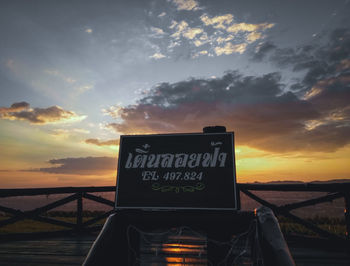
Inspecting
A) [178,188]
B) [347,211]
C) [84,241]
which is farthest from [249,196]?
[84,241]

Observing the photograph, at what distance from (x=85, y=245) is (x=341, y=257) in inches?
226

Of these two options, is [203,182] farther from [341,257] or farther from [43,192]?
[43,192]

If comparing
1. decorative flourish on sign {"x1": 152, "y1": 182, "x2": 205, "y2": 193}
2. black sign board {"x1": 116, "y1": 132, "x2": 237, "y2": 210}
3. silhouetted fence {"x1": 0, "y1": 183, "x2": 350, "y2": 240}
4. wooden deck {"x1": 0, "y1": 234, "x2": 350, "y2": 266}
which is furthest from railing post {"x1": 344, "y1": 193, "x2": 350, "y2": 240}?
decorative flourish on sign {"x1": 152, "y1": 182, "x2": 205, "y2": 193}

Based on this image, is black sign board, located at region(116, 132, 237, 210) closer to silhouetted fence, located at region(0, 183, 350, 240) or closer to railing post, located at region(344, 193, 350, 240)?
silhouetted fence, located at region(0, 183, 350, 240)

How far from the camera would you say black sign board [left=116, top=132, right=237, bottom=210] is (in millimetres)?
3178

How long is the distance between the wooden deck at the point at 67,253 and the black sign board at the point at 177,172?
2.47 metres

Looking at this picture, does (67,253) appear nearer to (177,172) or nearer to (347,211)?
(177,172)

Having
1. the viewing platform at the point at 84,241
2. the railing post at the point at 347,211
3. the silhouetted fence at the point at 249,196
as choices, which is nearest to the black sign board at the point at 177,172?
the viewing platform at the point at 84,241

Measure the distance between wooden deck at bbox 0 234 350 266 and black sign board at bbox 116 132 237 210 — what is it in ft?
8.11

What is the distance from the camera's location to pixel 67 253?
523 cm

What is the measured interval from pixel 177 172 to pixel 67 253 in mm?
3715

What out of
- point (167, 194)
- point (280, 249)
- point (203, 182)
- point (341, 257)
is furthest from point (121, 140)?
point (341, 257)

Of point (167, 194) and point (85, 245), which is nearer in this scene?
point (167, 194)

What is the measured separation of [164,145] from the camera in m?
3.47
